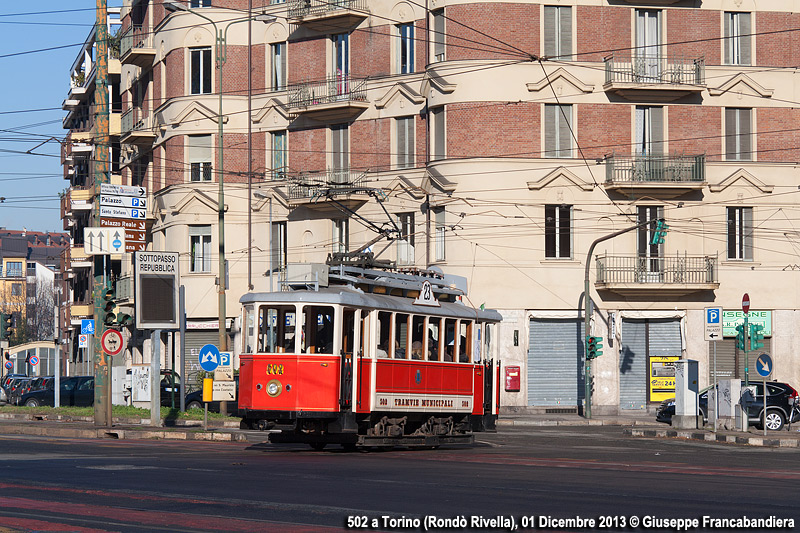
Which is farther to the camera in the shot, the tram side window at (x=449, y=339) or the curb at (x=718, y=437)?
the curb at (x=718, y=437)

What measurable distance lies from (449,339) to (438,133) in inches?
849

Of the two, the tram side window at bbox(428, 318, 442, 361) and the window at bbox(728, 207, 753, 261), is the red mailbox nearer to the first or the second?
the window at bbox(728, 207, 753, 261)

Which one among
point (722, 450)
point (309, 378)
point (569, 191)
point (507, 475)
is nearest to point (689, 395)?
point (722, 450)

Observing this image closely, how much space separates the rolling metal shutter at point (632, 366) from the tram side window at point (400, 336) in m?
23.4

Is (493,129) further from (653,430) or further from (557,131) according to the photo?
(653,430)

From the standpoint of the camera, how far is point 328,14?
47656 millimetres

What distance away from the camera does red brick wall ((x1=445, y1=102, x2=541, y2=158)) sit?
145 ft

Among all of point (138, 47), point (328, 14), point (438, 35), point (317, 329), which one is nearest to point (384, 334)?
point (317, 329)

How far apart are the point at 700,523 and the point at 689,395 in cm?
2482

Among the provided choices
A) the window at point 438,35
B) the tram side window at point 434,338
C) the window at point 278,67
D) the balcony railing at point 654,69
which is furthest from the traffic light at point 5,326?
the tram side window at point 434,338

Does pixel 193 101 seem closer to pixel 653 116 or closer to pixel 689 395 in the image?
pixel 653 116

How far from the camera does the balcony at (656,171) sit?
44625 mm

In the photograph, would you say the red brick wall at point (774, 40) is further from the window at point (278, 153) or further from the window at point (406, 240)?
the window at point (278, 153)

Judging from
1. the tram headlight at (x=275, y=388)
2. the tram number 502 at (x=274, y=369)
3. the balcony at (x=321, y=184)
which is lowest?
the tram headlight at (x=275, y=388)
